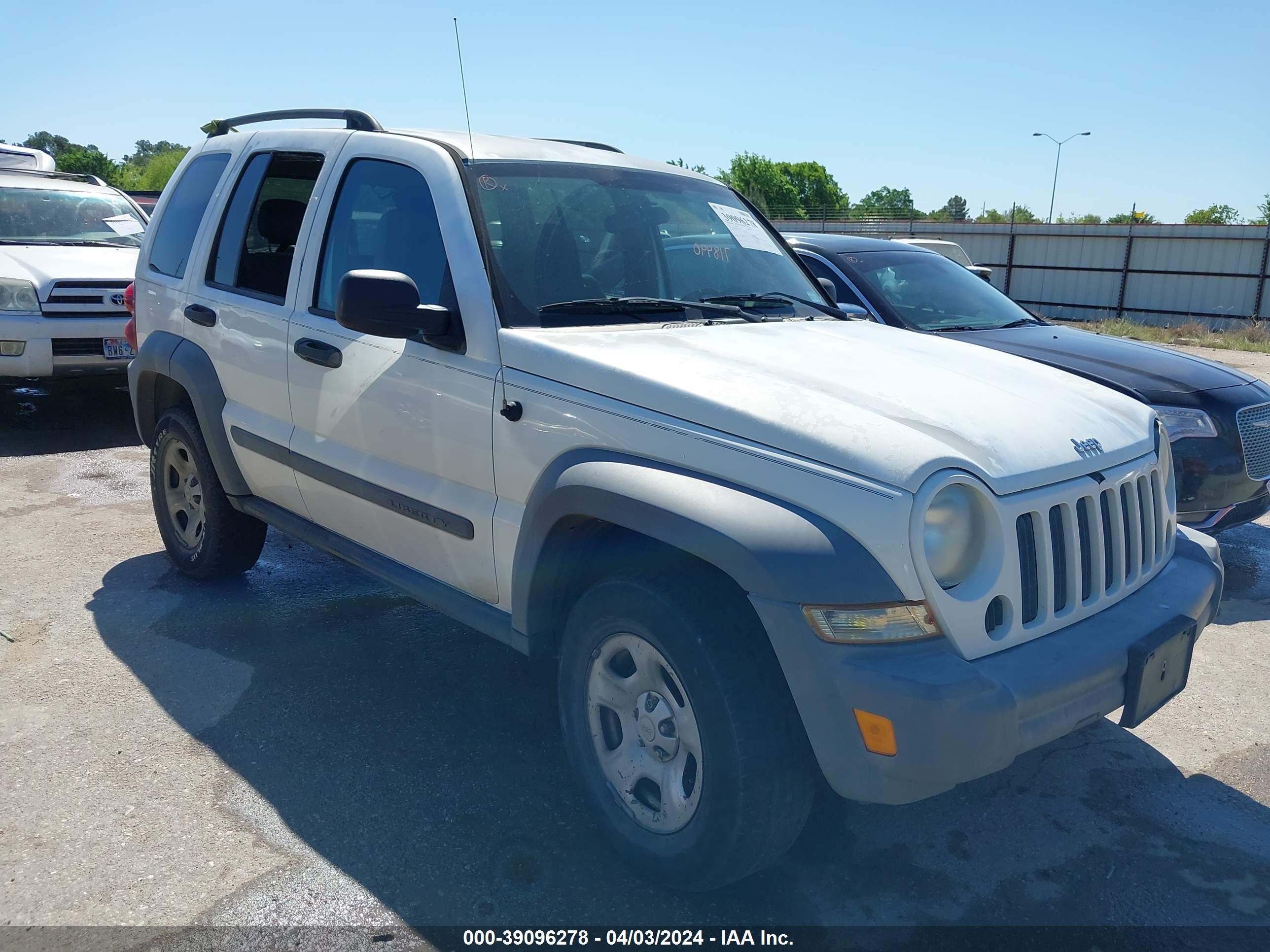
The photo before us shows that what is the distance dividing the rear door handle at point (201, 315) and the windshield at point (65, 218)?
217 inches

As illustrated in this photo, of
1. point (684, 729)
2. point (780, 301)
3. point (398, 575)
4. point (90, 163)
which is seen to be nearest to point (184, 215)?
point (398, 575)

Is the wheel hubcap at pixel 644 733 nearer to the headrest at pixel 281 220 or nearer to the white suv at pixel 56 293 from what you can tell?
the headrest at pixel 281 220

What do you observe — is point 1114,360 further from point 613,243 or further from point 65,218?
point 65,218

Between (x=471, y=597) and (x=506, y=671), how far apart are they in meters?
0.87

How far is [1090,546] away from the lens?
2775 mm

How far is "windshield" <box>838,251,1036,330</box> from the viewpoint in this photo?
6398 millimetres

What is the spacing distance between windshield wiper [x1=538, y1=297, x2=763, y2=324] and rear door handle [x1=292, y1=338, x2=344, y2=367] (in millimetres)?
905

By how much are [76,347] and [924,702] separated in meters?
8.05

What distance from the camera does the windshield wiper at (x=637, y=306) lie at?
329 centimetres

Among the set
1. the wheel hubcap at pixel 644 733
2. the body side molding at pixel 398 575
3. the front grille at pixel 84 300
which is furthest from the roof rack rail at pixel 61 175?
the wheel hubcap at pixel 644 733

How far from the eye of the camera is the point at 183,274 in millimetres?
4754

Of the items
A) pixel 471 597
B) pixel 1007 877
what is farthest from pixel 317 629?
pixel 1007 877

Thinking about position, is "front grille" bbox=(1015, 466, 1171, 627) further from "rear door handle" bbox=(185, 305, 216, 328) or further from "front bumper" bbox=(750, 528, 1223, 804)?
"rear door handle" bbox=(185, 305, 216, 328)

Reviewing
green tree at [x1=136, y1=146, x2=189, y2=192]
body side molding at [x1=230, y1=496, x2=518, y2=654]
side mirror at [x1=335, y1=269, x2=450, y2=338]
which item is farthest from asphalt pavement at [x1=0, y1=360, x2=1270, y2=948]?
green tree at [x1=136, y1=146, x2=189, y2=192]
